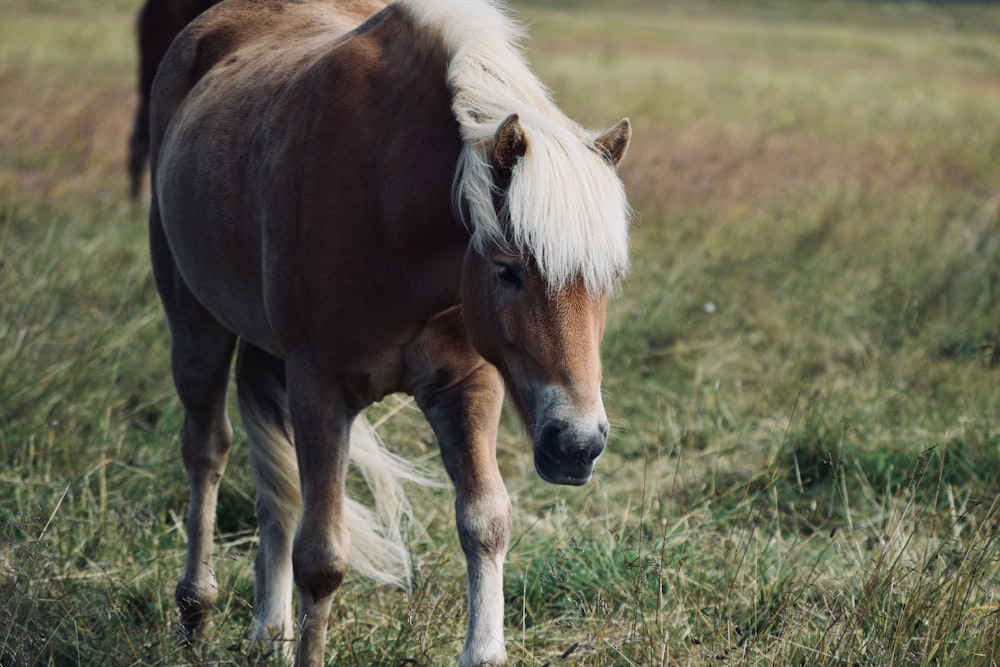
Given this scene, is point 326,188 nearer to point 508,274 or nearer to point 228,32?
point 508,274

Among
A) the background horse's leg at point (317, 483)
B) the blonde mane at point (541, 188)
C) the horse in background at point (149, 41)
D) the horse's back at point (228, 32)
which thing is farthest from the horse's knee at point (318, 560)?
the horse in background at point (149, 41)

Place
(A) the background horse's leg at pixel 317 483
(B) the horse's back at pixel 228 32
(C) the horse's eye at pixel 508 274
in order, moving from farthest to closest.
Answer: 1. (B) the horse's back at pixel 228 32
2. (A) the background horse's leg at pixel 317 483
3. (C) the horse's eye at pixel 508 274

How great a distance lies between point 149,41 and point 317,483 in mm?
6047

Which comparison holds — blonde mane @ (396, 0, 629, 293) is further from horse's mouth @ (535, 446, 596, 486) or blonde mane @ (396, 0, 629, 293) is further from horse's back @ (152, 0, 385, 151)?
horse's back @ (152, 0, 385, 151)

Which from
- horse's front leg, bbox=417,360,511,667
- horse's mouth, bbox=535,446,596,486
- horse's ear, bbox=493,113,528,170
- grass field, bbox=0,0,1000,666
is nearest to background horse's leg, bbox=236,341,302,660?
grass field, bbox=0,0,1000,666

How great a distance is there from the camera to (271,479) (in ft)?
10.7

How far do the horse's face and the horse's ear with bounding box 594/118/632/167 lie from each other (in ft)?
1.16

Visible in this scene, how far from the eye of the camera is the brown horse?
2.19 metres

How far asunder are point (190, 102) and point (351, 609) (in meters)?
1.74

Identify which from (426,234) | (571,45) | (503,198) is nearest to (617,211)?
(503,198)

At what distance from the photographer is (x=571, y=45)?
27.5m

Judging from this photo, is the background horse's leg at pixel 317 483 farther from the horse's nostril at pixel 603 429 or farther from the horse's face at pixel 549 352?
the horse's nostril at pixel 603 429

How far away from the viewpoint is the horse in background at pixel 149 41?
7637 mm

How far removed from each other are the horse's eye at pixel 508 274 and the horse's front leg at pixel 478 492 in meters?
0.45
